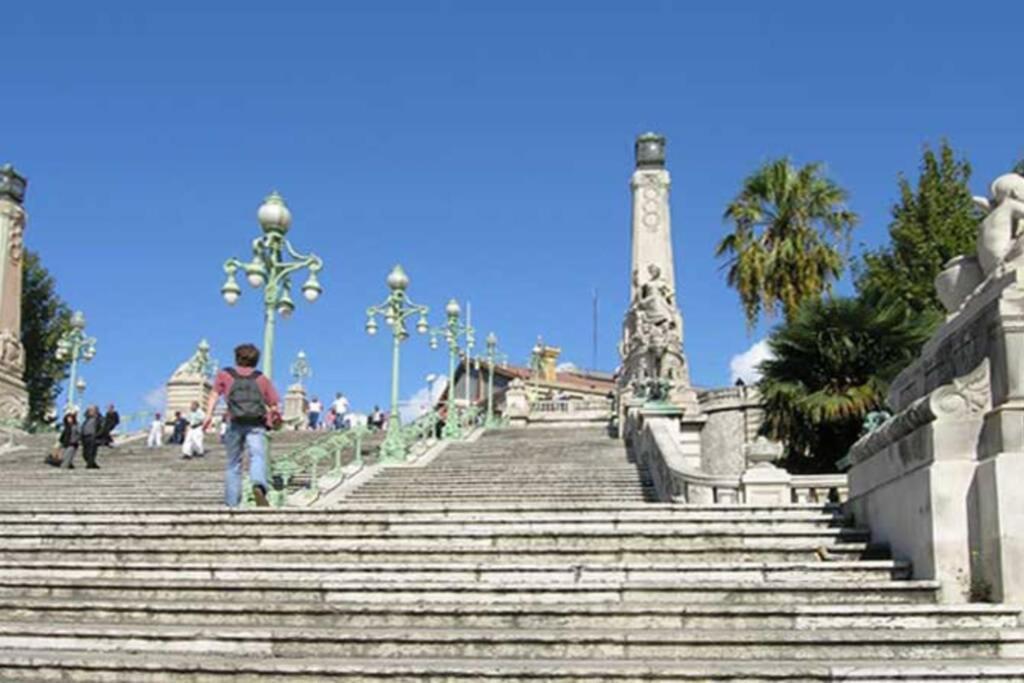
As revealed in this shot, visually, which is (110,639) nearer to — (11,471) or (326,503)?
(326,503)

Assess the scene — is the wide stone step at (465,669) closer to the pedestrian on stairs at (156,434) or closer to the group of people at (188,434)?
the group of people at (188,434)

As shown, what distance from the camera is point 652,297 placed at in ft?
99.7

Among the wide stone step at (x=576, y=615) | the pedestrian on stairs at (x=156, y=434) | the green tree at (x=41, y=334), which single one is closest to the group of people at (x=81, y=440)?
the pedestrian on stairs at (x=156, y=434)

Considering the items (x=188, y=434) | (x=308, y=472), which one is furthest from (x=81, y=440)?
(x=308, y=472)

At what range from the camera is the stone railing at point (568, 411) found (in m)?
39.9

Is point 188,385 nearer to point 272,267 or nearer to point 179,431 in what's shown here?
point 179,431

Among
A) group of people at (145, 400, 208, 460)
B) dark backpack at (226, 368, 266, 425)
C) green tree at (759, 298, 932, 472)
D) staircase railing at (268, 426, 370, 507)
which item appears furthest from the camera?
green tree at (759, 298, 932, 472)

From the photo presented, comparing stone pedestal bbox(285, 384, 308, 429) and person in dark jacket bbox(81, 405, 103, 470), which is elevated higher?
stone pedestal bbox(285, 384, 308, 429)

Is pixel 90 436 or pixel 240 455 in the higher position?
pixel 90 436

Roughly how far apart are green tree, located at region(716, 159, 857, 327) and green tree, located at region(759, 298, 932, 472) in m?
11.5

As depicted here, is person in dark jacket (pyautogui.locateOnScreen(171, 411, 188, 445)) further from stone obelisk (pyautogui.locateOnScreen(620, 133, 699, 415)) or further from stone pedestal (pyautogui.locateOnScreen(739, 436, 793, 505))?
stone pedestal (pyautogui.locateOnScreen(739, 436, 793, 505))

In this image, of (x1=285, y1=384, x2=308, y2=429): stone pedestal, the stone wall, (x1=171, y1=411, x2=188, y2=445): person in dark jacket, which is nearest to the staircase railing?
(x1=171, y1=411, x2=188, y2=445): person in dark jacket

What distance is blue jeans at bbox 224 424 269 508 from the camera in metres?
11.4

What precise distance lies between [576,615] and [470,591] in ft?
3.33
